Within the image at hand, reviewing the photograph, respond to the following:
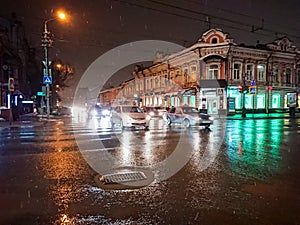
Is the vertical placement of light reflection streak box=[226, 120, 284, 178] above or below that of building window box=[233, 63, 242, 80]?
below

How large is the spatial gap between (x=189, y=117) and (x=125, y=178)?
1381 cm

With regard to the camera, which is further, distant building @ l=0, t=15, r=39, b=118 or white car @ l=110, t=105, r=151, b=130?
distant building @ l=0, t=15, r=39, b=118

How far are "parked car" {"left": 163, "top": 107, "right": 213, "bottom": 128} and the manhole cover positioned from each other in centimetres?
1281

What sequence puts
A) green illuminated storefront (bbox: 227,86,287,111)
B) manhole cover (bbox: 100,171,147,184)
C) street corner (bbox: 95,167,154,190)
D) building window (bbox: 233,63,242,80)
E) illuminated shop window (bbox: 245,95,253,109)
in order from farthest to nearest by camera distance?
illuminated shop window (bbox: 245,95,253,109)
building window (bbox: 233,63,242,80)
green illuminated storefront (bbox: 227,86,287,111)
manhole cover (bbox: 100,171,147,184)
street corner (bbox: 95,167,154,190)

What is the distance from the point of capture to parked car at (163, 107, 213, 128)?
18.8 m

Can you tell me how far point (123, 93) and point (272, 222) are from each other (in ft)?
252

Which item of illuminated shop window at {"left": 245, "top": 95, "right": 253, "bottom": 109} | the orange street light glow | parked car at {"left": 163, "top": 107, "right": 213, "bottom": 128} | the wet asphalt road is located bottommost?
the wet asphalt road

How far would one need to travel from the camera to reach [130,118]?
17797 millimetres

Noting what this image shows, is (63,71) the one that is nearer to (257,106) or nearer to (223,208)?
(257,106)

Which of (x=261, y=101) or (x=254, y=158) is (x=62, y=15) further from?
(x=261, y=101)

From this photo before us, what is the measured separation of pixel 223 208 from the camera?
14.4 feet

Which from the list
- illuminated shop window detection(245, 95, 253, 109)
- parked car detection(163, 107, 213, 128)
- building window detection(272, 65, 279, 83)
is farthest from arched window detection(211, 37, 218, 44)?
parked car detection(163, 107, 213, 128)

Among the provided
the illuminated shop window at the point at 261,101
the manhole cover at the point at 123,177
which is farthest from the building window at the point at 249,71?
the manhole cover at the point at 123,177

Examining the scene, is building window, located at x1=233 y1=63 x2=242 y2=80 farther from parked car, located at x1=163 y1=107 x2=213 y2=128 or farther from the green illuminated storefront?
parked car, located at x1=163 y1=107 x2=213 y2=128
